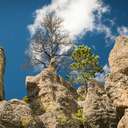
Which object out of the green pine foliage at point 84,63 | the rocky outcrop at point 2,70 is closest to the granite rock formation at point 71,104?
the rocky outcrop at point 2,70

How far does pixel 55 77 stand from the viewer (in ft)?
155

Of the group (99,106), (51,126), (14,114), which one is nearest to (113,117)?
(99,106)

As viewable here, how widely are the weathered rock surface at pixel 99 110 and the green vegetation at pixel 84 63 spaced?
14.6 meters

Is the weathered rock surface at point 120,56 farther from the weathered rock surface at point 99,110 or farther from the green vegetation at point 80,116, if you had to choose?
the green vegetation at point 80,116

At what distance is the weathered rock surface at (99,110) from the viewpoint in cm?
3841

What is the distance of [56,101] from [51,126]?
607 centimetres

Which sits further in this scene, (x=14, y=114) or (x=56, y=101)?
(x=56, y=101)

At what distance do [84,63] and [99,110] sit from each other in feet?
58.3

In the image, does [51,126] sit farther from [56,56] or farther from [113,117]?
[56,56]

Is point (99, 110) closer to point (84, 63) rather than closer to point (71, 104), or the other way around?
point (71, 104)

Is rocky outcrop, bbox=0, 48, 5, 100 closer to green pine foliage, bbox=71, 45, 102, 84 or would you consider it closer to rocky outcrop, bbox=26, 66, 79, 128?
rocky outcrop, bbox=26, 66, 79, 128

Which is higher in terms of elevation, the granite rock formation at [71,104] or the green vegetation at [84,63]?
the green vegetation at [84,63]

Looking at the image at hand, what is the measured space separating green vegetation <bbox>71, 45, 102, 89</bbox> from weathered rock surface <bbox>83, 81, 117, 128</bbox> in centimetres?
1460

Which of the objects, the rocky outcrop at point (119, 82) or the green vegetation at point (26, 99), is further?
the green vegetation at point (26, 99)
